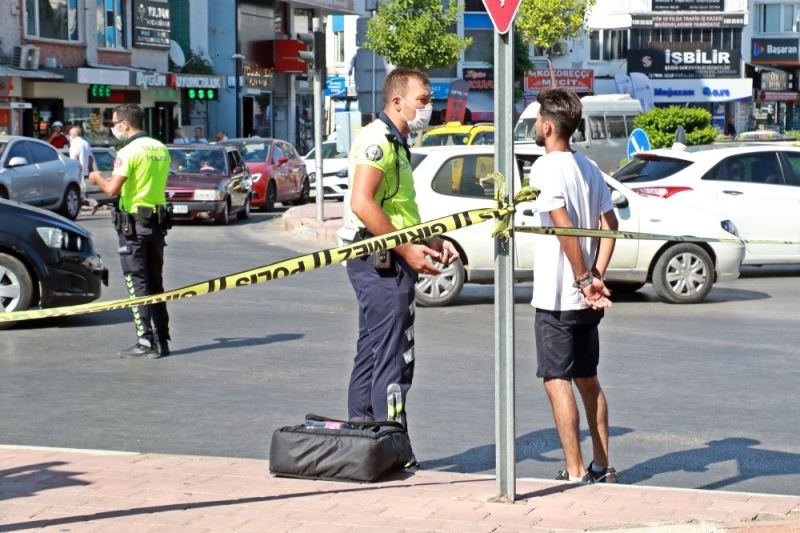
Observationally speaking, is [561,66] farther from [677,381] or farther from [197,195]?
[677,381]

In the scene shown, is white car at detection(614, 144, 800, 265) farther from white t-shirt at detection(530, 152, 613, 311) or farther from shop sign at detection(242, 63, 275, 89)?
shop sign at detection(242, 63, 275, 89)

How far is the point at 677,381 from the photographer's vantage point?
10219mm

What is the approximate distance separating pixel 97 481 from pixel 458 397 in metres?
3.49

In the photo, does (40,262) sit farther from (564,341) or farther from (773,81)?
(773,81)

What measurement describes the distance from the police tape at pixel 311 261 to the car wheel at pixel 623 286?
903 cm

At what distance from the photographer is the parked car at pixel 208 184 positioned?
2612cm

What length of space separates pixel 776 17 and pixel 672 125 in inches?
2670

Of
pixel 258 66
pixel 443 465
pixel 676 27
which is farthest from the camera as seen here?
pixel 676 27

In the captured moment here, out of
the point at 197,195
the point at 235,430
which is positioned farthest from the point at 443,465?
the point at 197,195

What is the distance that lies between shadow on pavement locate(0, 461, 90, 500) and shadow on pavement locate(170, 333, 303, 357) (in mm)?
4676

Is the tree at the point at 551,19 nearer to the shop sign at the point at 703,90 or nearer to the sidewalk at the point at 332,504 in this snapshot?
the shop sign at the point at 703,90

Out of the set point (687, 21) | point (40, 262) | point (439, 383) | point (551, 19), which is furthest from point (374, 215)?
point (687, 21)

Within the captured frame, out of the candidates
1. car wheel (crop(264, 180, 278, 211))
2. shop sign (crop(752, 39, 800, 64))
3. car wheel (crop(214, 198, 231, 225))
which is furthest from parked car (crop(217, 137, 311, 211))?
shop sign (crop(752, 39, 800, 64))

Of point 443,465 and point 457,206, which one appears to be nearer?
point 443,465
